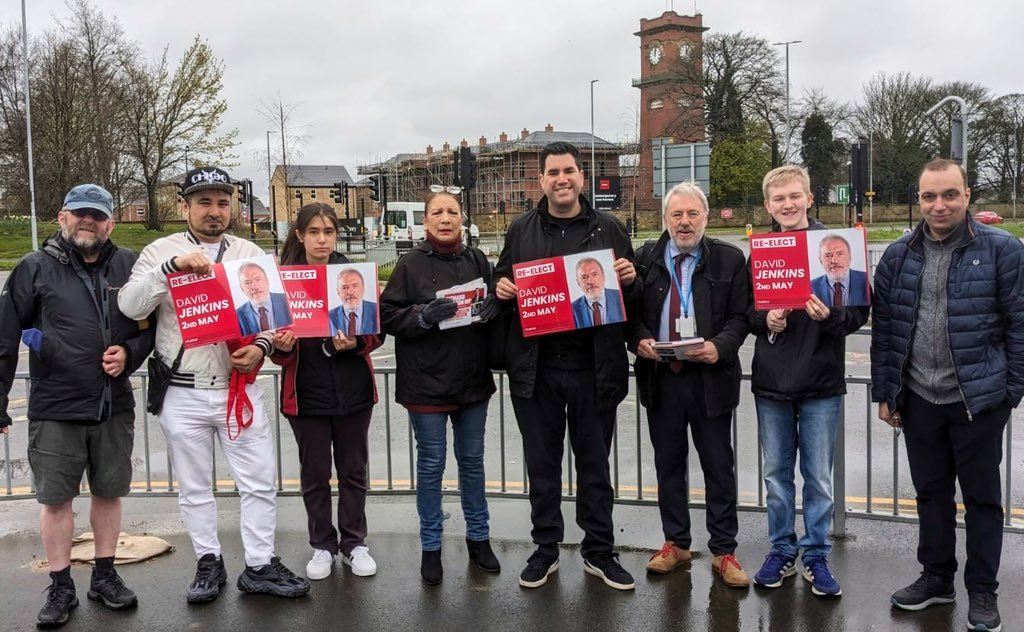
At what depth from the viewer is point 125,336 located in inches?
167

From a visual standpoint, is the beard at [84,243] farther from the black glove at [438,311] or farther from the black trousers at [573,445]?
the black trousers at [573,445]

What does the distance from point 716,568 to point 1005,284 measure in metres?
2.00

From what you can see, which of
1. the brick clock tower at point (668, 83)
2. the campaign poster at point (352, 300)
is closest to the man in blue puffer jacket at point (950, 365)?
the campaign poster at point (352, 300)

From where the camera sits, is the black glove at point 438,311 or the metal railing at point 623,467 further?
the metal railing at point 623,467

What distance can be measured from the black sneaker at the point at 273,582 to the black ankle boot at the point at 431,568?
0.61m

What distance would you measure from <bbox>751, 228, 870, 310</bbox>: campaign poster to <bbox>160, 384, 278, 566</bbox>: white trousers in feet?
8.81

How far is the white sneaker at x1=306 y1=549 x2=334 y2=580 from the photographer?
15.3ft

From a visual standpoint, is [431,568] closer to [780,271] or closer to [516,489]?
[516,489]

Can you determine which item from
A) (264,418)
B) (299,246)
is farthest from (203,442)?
(299,246)

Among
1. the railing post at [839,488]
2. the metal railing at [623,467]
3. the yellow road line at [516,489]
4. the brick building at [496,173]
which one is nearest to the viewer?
the railing post at [839,488]

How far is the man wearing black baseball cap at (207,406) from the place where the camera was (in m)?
4.23

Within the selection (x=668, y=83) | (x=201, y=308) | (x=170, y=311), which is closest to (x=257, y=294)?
(x=201, y=308)

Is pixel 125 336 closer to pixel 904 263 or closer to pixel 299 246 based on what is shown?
pixel 299 246

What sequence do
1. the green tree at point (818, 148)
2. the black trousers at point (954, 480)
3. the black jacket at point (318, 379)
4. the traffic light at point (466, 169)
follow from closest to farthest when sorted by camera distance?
1. the black trousers at point (954, 480)
2. the black jacket at point (318, 379)
3. the traffic light at point (466, 169)
4. the green tree at point (818, 148)
